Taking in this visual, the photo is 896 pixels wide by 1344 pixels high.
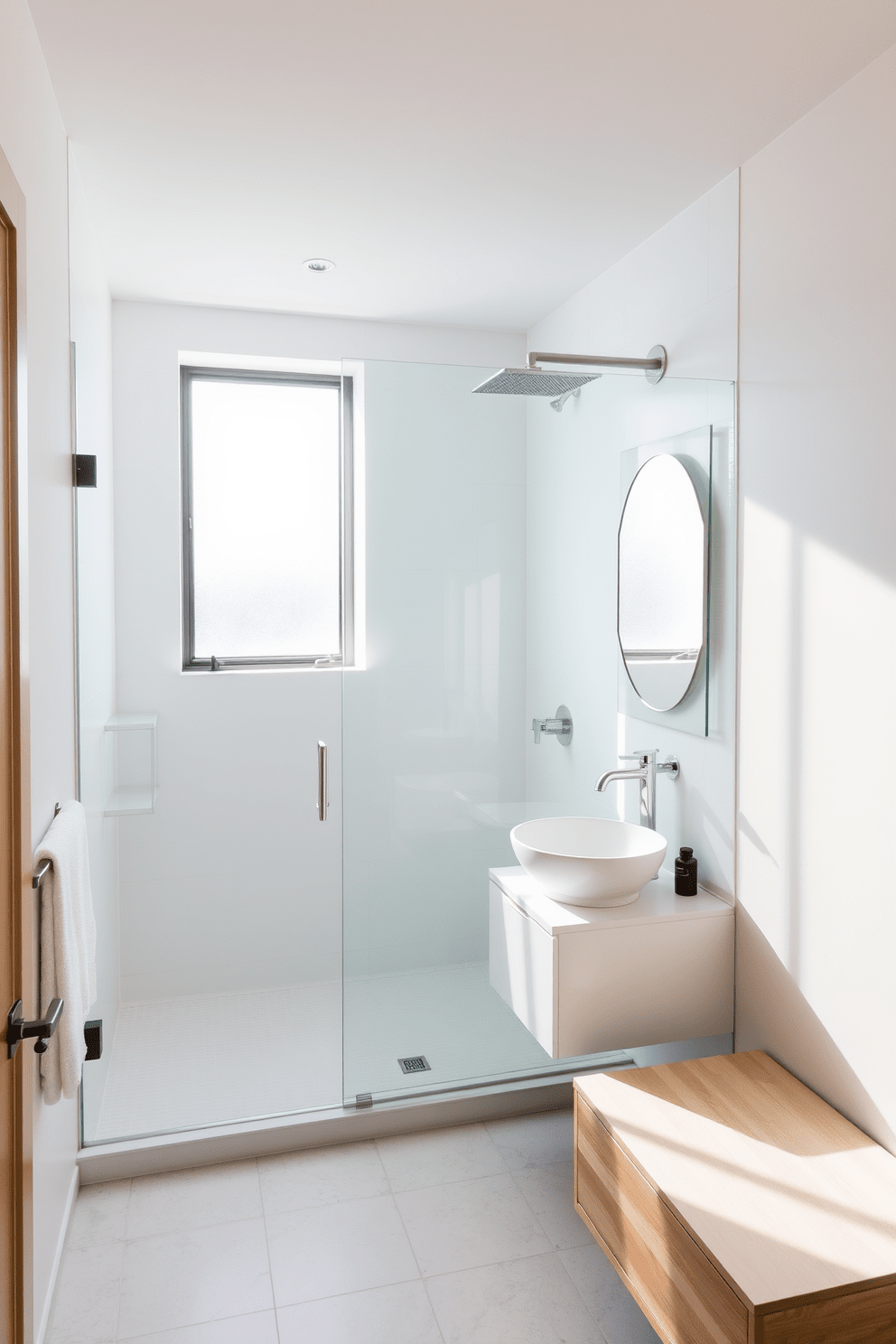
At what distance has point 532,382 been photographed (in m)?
2.36

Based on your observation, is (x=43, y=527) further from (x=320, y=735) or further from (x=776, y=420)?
(x=320, y=735)

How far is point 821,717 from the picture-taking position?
1.91 meters

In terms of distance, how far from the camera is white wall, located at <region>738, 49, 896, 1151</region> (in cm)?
174

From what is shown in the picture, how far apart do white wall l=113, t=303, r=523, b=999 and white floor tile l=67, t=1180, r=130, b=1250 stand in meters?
1.09

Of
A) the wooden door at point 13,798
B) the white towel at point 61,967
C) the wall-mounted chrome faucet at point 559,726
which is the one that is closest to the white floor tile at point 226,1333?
the wooden door at point 13,798

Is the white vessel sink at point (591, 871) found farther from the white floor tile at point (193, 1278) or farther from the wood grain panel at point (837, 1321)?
the white floor tile at point (193, 1278)

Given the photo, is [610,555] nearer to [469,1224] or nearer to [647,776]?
[647,776]

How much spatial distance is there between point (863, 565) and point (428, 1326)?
1770 mm

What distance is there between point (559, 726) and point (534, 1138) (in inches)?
45.2

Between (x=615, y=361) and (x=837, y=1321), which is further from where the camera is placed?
(x=615, y=361)

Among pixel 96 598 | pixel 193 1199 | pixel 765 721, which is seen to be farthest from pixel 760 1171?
pixel 96 598

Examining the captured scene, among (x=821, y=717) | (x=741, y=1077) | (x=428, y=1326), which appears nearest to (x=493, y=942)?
(x=741, y=1077)

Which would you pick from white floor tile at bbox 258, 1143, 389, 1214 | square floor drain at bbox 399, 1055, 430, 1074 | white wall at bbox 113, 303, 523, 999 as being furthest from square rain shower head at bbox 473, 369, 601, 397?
white floor tile at bbox 258, 1143, 389, 1214

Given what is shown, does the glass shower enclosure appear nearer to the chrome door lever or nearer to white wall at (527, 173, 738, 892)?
white wall at (527, 173, 738, 892)
